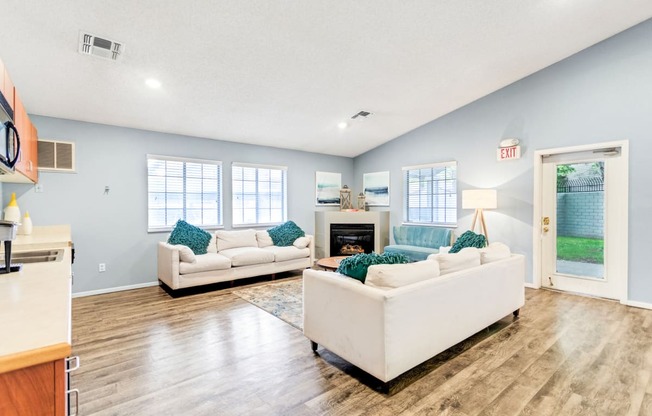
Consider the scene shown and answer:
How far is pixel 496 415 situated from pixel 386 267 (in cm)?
107

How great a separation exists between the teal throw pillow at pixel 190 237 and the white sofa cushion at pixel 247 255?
1.16ft

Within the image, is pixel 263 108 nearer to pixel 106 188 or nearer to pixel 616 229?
pixel 106 188

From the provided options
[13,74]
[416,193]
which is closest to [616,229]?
[416,193]

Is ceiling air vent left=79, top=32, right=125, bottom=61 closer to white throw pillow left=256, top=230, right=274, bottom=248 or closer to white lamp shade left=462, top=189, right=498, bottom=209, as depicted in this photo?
white throw pillow left=256, top=230, right=274, bottom=248

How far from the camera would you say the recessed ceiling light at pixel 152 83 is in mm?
3501

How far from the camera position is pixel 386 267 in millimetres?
2256

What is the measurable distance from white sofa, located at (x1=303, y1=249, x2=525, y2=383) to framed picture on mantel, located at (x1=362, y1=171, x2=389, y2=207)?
396 centimetres

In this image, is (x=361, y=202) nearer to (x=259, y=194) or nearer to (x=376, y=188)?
(x=376, y=188)

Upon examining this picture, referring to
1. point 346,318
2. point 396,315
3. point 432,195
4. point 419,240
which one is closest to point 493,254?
point 396,315

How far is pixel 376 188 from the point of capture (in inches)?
277

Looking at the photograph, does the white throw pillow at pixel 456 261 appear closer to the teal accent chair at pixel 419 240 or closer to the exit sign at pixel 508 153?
the teal accent chair at pixel 419 240

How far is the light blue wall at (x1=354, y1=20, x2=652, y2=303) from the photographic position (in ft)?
12.4

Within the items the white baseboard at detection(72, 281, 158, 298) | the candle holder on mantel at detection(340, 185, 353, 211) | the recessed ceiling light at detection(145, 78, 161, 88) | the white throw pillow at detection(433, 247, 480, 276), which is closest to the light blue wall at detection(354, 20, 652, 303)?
the candle holder on mantel at detection(340, 185, 353, 211)

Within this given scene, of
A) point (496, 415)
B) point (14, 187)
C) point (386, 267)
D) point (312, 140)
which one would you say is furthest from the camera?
point (312, 140)
